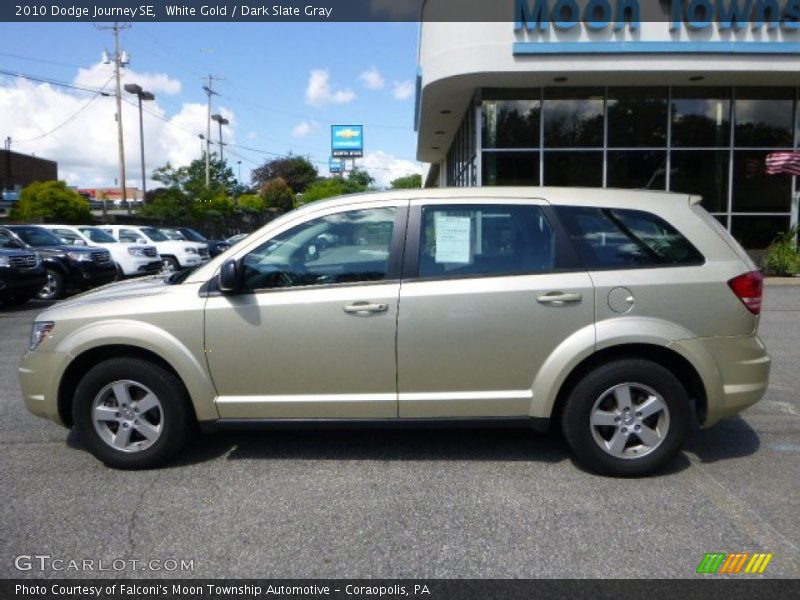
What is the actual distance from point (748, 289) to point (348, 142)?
9194 cm

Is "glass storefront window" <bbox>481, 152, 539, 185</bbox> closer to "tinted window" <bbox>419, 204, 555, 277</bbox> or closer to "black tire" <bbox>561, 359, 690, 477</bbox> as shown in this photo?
"tinted window" <bbox>419, 204, 555, 277</bbox>

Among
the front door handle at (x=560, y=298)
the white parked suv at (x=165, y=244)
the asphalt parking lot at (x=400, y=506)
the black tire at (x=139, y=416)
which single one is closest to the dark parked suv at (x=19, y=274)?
the white parked suv at (x=165, y=244)

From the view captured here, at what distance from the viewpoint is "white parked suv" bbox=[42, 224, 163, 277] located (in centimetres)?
1853

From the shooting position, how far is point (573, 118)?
16.9m

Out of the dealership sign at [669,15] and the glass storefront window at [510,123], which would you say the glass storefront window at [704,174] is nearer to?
the dealership sign at [669,15]

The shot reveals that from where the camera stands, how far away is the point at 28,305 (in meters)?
14.4

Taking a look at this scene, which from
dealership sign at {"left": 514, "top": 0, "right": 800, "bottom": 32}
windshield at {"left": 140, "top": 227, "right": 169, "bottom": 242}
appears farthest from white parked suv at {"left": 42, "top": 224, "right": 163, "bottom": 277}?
dealership sign at {"left": 514, "top": 0, "right": 800, "bottom": 32}

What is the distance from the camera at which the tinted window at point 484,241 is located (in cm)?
444

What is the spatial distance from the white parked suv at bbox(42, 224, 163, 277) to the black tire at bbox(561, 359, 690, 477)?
16476 millimetres

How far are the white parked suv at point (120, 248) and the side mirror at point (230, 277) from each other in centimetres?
1529

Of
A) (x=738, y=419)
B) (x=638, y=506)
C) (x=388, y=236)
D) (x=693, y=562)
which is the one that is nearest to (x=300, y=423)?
(x=388, y=236)

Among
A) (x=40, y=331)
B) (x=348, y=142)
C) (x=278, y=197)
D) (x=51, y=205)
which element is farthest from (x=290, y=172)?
(x=40, y=331)

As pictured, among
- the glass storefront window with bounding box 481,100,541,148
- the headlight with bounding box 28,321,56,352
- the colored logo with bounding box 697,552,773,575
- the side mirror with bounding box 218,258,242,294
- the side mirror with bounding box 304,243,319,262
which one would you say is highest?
the glass storefront window with bounding box 481,100,541,148
